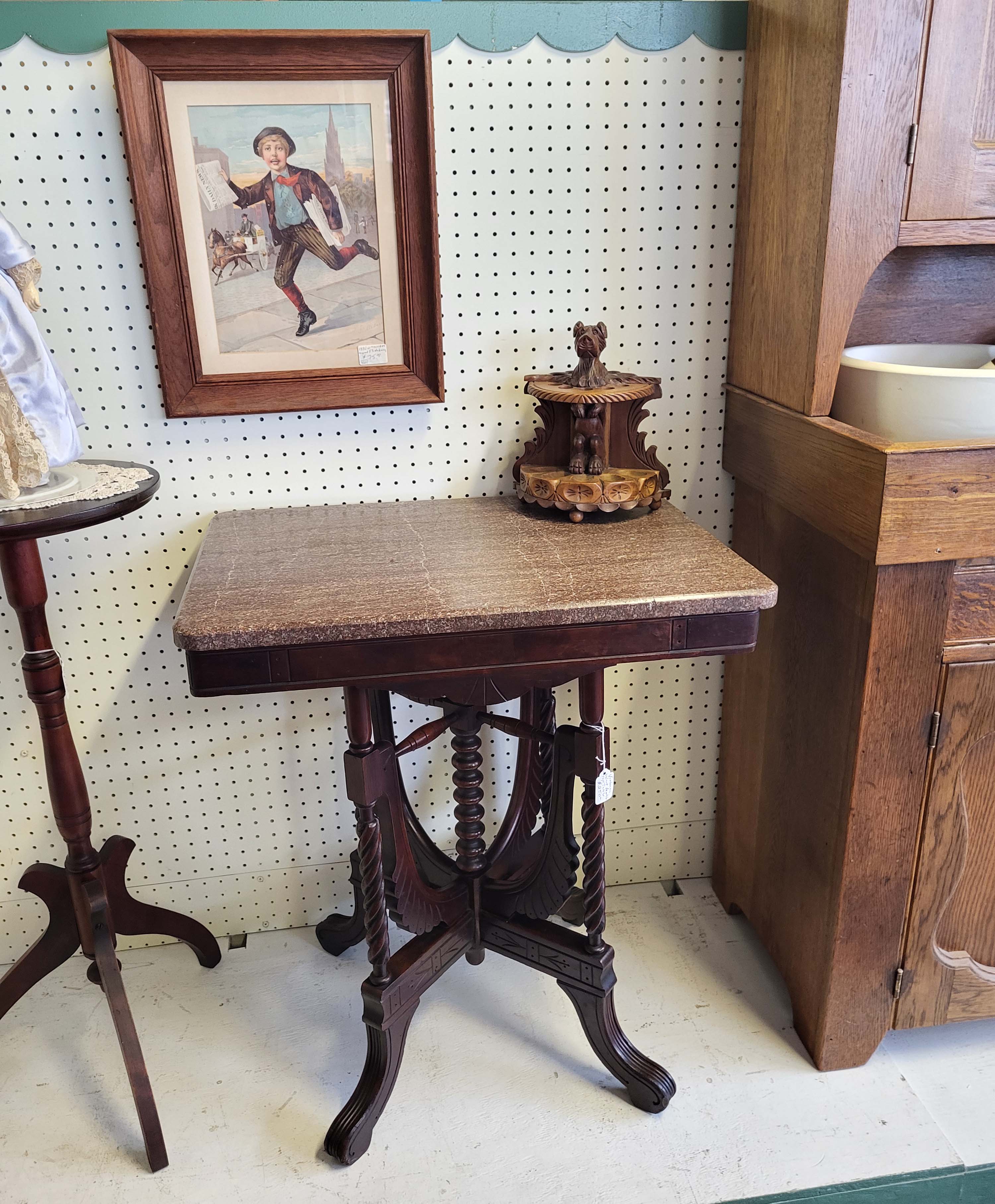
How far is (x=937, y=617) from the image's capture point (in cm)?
146

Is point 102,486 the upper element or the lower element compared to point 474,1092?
upper

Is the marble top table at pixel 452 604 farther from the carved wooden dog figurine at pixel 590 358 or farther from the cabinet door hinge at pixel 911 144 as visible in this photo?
the cabinet door hinge at pixel 911 144

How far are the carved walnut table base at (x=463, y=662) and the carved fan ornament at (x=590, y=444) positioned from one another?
55 millimetres

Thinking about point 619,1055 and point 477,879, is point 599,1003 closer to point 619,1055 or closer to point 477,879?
point 619,1055

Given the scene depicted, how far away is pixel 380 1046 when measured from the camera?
163cm

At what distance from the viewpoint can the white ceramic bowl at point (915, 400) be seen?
1421 millimetres

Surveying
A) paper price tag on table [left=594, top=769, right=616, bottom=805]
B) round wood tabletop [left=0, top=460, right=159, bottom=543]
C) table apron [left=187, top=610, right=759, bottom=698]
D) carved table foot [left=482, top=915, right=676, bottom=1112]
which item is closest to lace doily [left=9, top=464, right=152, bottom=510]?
round wood tabletop [left=0, top=460, right=159, bottom=543]

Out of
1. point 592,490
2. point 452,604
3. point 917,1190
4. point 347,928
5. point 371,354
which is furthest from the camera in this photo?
point 347,928

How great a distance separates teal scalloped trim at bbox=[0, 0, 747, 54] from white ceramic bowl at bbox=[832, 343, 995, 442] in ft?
2.10

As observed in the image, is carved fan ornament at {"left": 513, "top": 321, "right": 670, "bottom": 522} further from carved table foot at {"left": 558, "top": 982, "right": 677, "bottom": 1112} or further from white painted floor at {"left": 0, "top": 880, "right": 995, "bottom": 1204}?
white painted floor at {"left": 0, "top": 880, "right": 995, "bottom": 1204}

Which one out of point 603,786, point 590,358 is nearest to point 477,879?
point 603,786

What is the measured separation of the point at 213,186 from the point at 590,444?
0.78 meters

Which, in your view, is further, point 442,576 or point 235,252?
point 235,252

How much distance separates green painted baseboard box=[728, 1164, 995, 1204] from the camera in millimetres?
1512
